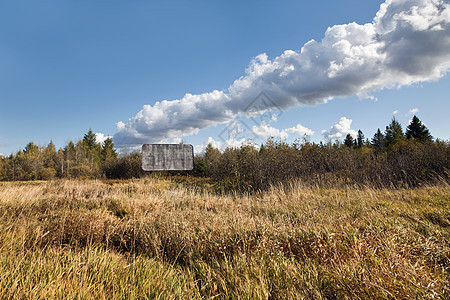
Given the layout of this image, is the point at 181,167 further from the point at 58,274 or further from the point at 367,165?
the point at 58,274

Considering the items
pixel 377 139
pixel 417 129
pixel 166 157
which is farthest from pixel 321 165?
pixel 377 139

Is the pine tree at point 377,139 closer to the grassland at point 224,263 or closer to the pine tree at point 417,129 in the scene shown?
the pine tree at point 417,129

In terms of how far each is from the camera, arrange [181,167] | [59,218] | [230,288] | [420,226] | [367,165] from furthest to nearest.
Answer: [181,167] → [367,165] → [59,218] → [420,226] → [230,288]

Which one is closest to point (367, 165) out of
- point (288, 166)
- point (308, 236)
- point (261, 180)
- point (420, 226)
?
point (288, 166)

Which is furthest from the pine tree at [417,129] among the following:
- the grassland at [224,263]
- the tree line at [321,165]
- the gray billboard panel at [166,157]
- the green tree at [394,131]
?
the grassland at [224,263]

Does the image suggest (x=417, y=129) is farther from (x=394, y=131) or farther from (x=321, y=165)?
(x=321, y=165)

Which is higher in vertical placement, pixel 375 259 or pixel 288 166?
pixel 288 166

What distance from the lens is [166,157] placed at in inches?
712

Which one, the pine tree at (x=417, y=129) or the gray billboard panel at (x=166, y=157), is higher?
the pine tree at (x=417, y=129)

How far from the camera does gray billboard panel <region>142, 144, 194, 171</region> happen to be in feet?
58.6

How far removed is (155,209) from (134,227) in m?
1.74

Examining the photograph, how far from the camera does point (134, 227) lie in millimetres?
3883

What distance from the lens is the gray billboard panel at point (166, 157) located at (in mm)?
17875

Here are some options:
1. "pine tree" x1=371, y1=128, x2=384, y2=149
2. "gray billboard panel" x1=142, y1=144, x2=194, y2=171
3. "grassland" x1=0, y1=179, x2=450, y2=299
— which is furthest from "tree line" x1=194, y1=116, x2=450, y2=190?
"pine tree" x1=371, y1=128, x2=384, y2=149
